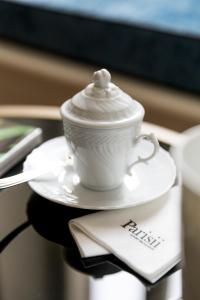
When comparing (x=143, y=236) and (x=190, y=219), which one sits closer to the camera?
(x=190, y=219)

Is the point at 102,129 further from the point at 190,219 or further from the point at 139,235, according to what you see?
the point at 190,219

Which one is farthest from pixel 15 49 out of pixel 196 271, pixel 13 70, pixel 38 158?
pixel 196 271

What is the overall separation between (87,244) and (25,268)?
7cm

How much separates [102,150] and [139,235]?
0.11 meters

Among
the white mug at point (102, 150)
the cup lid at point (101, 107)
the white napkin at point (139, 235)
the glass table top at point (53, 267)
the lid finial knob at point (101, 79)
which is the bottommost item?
→ the glass table top at point (53, 267)

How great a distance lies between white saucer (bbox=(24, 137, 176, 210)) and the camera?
24.0 inches

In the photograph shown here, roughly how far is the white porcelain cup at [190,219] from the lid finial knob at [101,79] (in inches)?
7.9

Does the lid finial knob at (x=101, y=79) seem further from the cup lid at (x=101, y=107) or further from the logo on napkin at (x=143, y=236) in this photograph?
the logo on napkin at (x=143, y=236)

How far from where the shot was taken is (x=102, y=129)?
59 cm

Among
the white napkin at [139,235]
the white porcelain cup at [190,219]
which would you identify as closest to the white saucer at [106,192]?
the white napkin at [139,235]

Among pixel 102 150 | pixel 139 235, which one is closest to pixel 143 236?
pixel 139 235

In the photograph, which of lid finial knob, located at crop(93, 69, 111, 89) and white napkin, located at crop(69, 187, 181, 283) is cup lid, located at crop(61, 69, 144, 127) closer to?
lid finial knob, located at crop(93, 69, 111, 89)

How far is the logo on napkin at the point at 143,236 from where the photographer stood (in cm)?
55

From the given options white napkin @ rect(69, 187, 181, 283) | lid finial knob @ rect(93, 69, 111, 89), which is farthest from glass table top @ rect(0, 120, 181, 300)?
lid finial knob @ rect(93, 69, 111, 89)
